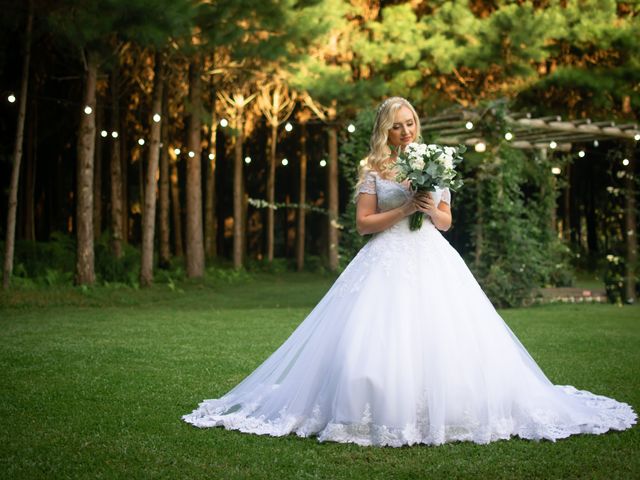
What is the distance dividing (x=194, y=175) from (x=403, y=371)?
52.6 ft

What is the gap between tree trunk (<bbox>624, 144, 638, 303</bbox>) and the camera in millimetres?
17125

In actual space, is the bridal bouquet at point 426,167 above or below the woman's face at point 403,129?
below

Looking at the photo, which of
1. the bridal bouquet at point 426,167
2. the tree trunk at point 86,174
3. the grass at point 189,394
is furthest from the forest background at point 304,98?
the bridal bouquet at point 426,167

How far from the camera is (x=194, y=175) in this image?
822 inches

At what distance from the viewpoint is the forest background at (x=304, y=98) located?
15719 mm

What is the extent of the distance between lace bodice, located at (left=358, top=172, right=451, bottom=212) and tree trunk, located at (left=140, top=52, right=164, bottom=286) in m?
12.5

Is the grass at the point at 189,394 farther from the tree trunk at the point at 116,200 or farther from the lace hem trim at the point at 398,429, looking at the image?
the tree trunk at the point at 116,200

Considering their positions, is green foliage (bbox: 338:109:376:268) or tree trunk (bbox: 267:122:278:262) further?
tree trunk (bbox: 267:122:278:262)

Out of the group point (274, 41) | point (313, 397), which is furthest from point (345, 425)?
point (274, 41)

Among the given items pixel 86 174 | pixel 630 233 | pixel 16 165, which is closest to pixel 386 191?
pixel 16 165

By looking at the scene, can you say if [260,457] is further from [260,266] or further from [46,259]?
[260,266]

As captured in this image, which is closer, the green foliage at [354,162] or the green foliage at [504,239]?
the green foliage at [504,239]

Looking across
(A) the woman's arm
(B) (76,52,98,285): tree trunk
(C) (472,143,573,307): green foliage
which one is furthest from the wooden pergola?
(A) the woman's arm

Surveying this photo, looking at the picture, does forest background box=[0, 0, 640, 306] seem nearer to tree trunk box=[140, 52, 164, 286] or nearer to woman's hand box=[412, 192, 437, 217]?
tree trunk box=[140, 52, 164, 286]
